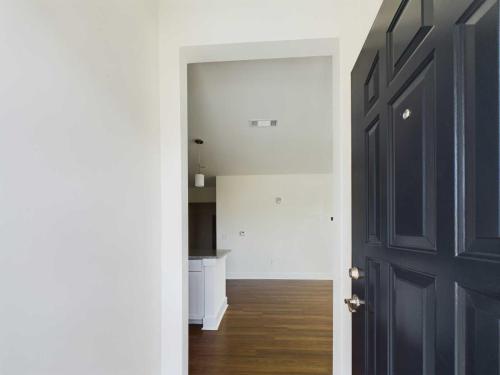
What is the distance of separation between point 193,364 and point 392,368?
2.09m

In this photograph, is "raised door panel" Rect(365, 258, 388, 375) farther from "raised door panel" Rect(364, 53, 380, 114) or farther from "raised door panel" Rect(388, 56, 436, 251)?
"raised door panel" Rect(364, 53, 380, 114)

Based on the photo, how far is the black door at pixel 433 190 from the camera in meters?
0.44

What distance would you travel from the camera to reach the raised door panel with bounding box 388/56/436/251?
0.59m

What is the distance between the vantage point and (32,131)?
2.40ft

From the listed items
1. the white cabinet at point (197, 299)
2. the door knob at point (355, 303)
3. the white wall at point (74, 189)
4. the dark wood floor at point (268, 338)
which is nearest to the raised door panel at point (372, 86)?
the door knob at point (355, 303)

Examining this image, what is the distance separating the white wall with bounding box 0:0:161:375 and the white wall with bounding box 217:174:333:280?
165 inches

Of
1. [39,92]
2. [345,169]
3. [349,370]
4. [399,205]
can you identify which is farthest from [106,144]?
[349,370]

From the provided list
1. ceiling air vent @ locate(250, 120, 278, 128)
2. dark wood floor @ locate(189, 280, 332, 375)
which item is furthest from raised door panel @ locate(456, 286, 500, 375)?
ceiling air vent @ locate(250, 120, 278, 128)

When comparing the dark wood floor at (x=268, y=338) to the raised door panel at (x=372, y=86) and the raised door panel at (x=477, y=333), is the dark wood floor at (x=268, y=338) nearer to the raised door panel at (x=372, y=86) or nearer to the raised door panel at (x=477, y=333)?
the raised door panel at (x=477, y=333)

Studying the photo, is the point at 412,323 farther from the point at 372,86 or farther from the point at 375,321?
the point at 372,86

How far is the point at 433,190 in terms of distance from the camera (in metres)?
0.58

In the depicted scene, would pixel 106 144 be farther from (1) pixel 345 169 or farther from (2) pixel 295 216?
(2) pixel 295 216

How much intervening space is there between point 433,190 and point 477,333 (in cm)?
29

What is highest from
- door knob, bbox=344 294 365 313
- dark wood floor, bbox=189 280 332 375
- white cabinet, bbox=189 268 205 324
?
door knob, bbox=344 294 365 313
